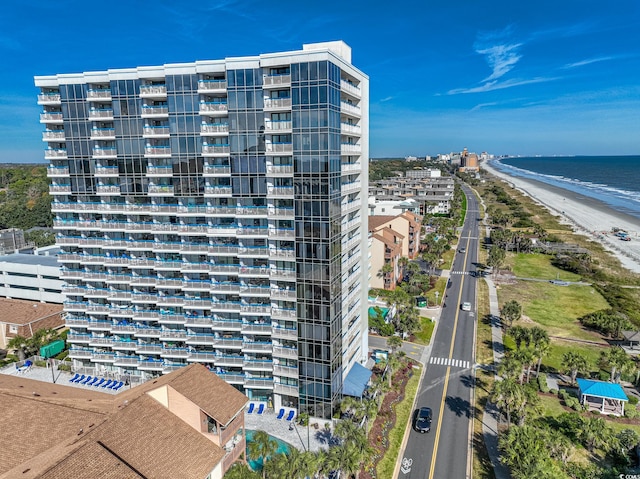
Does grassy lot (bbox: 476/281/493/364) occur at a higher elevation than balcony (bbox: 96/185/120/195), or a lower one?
lower

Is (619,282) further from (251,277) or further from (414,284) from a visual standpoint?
(251,277)

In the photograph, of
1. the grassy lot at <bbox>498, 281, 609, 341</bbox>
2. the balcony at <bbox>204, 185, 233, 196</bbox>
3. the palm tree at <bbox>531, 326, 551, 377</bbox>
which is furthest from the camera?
the grassy lot at <bbox>498, 281, 609, 341</bbox>

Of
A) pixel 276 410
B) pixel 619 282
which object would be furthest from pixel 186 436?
pixel 619 282

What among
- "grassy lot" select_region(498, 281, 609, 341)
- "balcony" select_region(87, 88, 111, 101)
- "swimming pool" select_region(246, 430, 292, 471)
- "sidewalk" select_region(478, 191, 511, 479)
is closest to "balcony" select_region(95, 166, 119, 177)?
"balcony" select_region(87, 88, 111, 101)

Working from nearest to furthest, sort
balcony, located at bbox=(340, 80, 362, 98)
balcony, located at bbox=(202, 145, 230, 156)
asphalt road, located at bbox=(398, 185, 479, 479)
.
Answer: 1. asphalt road, located at bbox=(398, 185, 479, 479)
2. balcony, located at bbox=(340, 80, 362, 98)
3. balcony, located at bbox=(202, 145, 230, 156)

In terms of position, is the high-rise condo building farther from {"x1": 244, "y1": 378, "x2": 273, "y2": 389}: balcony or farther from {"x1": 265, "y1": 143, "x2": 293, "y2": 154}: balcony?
{"x1": 265, "y1": 143, "x2": 293, "y2": 154}: balcony

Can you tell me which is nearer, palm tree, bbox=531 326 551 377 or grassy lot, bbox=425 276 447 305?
palm tree, bbox=531 326 551 377

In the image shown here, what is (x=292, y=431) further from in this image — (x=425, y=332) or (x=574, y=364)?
(x=574, y=364)

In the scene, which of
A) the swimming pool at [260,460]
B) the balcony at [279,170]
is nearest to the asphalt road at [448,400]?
the swimming pool at [260,460]
